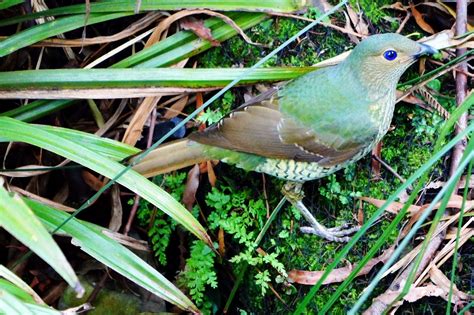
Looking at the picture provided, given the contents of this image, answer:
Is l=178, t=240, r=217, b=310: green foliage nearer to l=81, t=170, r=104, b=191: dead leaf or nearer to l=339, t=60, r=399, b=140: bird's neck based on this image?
l=81, t=170, r=104, b=191: dead leaf

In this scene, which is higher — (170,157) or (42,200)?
(170,157)

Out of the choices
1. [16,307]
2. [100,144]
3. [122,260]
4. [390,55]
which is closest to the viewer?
[16,307]

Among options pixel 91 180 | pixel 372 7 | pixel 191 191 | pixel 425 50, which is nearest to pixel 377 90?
pixel 425 50

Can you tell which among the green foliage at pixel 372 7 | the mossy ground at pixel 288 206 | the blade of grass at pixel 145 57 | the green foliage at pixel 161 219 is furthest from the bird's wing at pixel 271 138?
the green foliage at pixel 372 7

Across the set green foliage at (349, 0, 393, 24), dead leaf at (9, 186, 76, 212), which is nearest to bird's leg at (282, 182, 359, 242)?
green foliage at (349, 0, 393, 24)

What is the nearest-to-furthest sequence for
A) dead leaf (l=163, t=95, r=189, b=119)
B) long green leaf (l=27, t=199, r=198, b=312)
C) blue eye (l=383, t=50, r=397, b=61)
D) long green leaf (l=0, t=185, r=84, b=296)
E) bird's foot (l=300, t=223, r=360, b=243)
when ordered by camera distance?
1. long green leaf (l=0, t=185, r=84, b=296)
2. long green leaf (l=27, t=199, r=198, b=312)
3. blue eye (l=383, t=50, r=397, b=61)
4. bird's foot (l=300, t=223, r=360, b=243)
5. dead leaf (l=163, t=95, r=189, b=119)

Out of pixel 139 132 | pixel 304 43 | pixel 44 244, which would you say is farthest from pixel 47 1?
pixel 44 244

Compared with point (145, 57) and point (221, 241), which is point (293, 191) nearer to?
point (221, 241)
